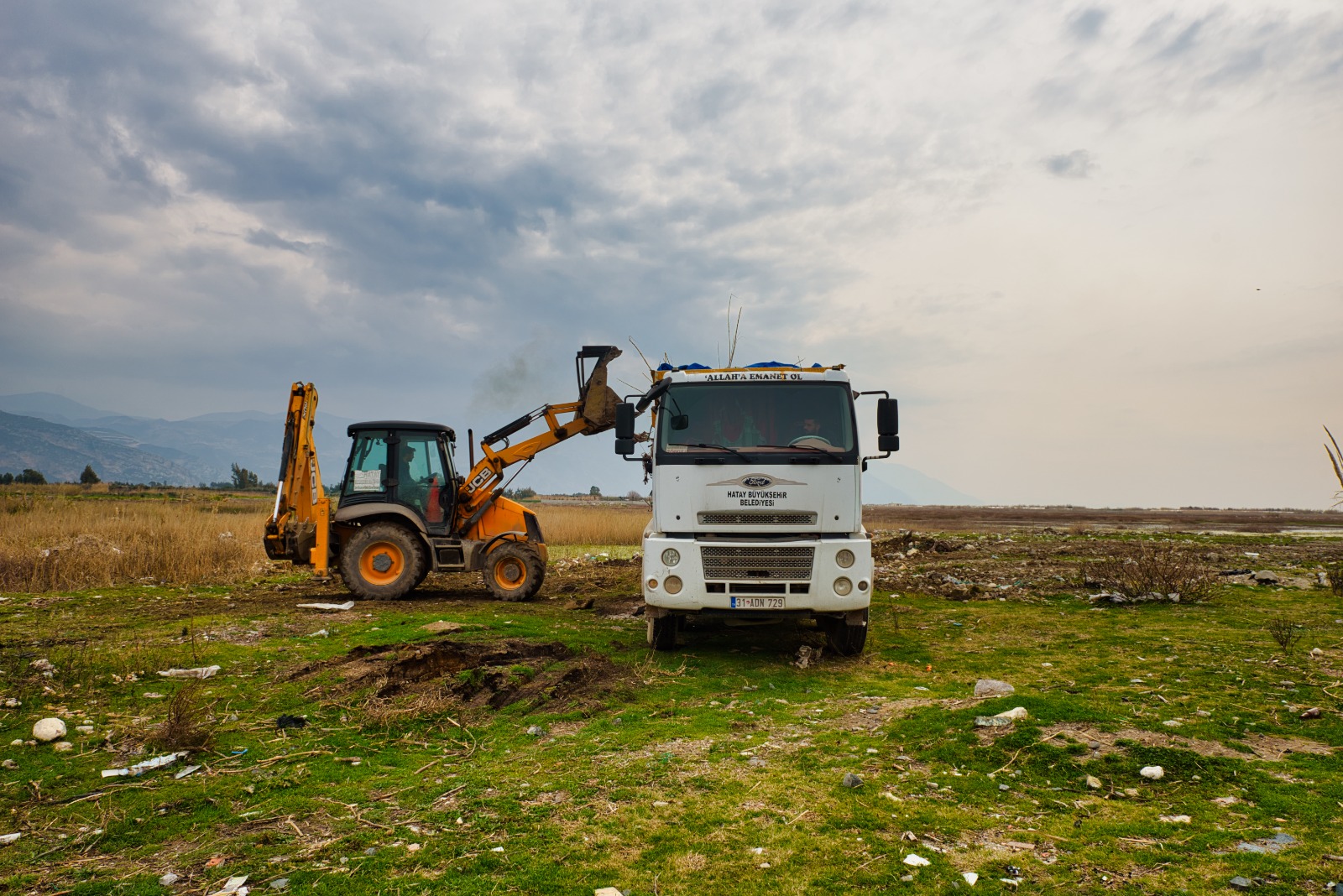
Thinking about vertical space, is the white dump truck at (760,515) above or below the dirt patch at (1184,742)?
above

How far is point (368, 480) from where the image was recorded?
12398mm

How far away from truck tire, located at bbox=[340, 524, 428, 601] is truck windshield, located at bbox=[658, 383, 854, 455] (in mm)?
6500

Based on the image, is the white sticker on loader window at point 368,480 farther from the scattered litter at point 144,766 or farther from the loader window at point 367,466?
the scattered litter at point 144,766

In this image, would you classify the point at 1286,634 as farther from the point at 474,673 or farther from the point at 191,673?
the point at 191,673

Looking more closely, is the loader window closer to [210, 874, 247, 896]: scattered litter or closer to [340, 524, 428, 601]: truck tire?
[340, 524, 428, 601]: truck tire

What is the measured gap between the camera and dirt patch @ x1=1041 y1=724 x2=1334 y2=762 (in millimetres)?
4402

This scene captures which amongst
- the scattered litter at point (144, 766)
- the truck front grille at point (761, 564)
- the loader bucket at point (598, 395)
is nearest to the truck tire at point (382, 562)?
the loader bucket at point (598, 395)

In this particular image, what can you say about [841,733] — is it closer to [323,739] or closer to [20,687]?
[323,739]

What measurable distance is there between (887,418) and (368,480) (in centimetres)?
865

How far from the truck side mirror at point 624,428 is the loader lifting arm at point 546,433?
5065 millimetres

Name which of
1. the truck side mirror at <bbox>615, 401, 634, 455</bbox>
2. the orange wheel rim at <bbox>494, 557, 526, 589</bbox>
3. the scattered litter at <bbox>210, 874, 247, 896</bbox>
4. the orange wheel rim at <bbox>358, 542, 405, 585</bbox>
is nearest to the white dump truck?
the truck side mirror at <bbox>615, 401, 634, 455</bbox>

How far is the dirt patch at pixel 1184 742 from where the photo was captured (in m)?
4.40

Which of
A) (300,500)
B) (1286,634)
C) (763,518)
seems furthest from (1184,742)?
(300,500)

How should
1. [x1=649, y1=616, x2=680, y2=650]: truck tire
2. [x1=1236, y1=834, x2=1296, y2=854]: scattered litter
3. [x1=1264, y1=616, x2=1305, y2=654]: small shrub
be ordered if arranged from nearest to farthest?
[x1=1236, y1=834, x2=1296, y2=854]: scattered litter < [x1=1264, y1=616, x2=1305, y2=654]: small shrub < [x1=649, y1=616, x2=680, y2=650]: truck tire
